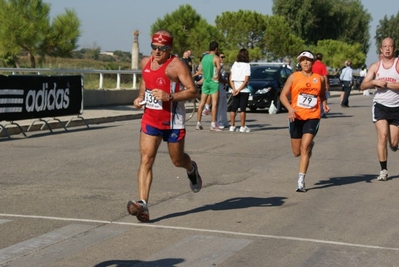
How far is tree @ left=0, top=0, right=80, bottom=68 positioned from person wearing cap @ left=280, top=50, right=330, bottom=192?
61.3 feet

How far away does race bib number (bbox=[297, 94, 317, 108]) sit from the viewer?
10.5 meters

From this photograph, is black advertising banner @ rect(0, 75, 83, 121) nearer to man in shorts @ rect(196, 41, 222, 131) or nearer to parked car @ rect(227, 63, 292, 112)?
man in shorts @ rect(196, 41, 222, 131)

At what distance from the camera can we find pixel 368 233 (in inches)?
308

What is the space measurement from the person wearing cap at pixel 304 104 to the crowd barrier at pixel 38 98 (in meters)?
7.56

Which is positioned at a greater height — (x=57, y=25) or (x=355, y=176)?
(x=57, y=25)

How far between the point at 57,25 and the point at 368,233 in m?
22.4

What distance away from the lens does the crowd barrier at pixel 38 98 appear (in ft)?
53.8

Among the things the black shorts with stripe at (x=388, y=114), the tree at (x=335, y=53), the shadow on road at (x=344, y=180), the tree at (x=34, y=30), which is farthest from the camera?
the tree at (x=335, y=53)

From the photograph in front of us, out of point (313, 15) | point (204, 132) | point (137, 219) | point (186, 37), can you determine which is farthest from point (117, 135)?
point (313, 15)

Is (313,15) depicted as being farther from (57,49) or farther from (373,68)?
(373,68)

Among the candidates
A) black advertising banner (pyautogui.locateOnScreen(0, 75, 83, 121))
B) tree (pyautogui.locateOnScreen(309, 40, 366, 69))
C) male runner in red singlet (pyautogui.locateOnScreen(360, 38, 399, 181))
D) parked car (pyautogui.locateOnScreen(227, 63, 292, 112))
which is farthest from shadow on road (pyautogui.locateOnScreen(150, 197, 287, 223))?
tree (pyautogui.locateOnScreen(309, 40, 366, 69))

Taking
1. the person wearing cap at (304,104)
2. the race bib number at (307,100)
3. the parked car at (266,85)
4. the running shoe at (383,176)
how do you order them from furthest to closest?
the parked car at (266,85), the running shoe at (383,176), the race bib number at (307,100), the person wearing cap at (304,104)

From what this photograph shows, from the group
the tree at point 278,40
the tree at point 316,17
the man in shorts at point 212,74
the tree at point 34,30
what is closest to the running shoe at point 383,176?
the man in shorts at point 212,74

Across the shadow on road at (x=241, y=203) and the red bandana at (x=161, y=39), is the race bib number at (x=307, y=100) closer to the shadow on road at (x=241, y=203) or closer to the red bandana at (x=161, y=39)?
the shadow on road at (x=241, y=203)
